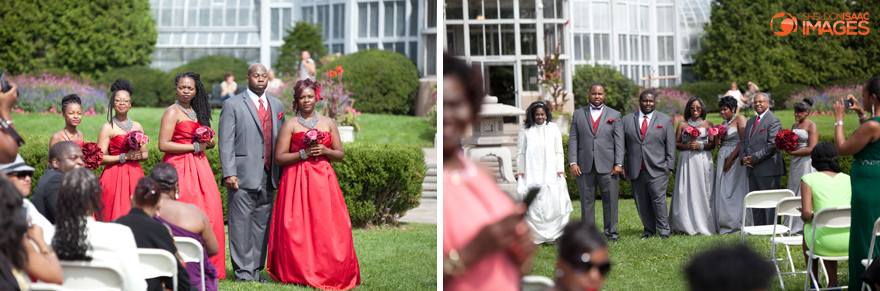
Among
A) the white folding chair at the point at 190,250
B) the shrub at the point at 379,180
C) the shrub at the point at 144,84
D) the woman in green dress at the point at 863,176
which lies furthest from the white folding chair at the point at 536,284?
the shrub at the point at 144,84

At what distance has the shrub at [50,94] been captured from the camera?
17750 mm

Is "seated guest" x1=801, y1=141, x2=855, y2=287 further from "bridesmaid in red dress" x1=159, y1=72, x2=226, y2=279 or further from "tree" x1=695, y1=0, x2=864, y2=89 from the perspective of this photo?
"tree" x1=695, y1=0, x2=864, y2=89

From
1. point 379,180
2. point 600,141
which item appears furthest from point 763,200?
point 379,180

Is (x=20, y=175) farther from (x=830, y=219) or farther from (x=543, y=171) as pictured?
(x=543, y=171)

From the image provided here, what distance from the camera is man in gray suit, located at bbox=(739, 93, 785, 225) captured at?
23.9ft

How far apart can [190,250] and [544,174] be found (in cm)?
393

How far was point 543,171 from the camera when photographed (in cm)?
671

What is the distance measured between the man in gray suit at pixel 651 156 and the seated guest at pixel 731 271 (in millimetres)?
5387

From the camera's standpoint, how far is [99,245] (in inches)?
111

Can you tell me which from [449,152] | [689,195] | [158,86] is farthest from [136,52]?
[449,152]

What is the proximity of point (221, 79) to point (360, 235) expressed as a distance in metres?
15.4

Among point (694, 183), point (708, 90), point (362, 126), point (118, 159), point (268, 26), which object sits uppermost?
point (268, 26)

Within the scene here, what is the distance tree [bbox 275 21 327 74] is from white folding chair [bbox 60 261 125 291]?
20738mm

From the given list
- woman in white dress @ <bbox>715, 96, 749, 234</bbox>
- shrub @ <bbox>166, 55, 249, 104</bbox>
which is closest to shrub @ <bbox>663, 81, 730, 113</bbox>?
shrub @ <bbox>166, 55, 249, 104</bbox>
